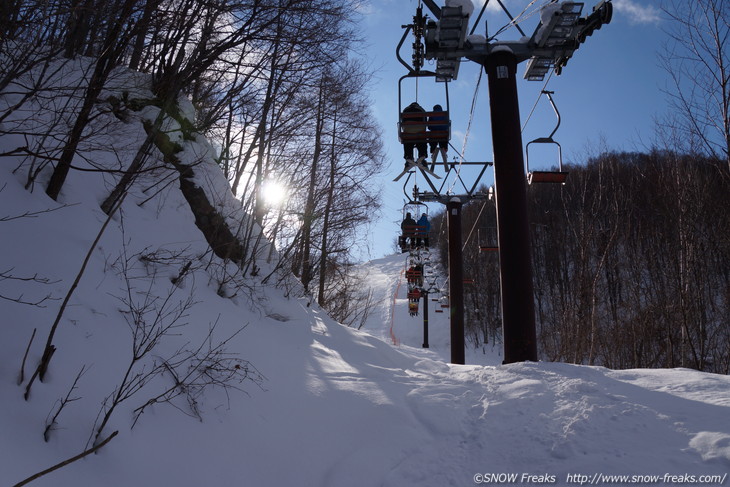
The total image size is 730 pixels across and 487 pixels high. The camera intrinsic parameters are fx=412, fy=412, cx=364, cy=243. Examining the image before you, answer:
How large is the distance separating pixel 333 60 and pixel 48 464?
620cm

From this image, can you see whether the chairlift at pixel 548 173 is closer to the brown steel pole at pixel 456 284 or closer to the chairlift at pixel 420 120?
the chairlift at pixel 420 120

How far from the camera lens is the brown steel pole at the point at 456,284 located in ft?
38.3

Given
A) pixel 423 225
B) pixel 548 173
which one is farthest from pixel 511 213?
pixel 423 225

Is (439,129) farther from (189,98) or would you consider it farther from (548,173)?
(189,98)

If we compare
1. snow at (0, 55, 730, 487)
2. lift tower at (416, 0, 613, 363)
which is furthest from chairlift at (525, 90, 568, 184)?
snow at (0, 55, 730, 487)

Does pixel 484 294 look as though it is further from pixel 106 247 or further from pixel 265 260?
pixel 106 247

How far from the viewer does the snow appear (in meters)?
2.30

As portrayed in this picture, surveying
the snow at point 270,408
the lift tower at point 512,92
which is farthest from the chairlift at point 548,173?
the snow at point 270,408

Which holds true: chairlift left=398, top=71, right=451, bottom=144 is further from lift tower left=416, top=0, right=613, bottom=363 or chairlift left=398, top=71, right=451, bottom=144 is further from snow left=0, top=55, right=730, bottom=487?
snow left=0, top=55, right=730, bottom=487

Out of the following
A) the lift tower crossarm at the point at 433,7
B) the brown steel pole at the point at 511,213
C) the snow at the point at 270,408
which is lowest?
the snow at the point at 270,408

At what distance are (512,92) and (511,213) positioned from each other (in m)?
1.83

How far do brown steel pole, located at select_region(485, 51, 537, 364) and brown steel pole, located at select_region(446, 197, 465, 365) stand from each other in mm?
5853

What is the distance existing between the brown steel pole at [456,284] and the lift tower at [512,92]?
5880mm

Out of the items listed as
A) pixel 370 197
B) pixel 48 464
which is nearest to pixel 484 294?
pixel 370 197
